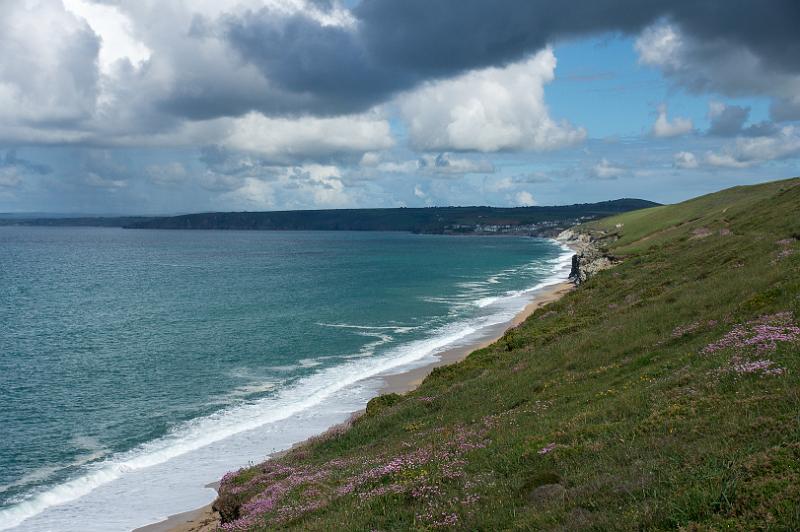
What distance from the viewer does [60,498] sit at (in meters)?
28.7

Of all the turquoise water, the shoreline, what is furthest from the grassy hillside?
the turquoise water

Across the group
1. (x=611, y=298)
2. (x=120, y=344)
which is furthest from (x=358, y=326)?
(x=611, y=298)

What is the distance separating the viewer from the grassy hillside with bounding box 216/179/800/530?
10.4 metres

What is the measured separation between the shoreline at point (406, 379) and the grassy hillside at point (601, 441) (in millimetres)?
3086

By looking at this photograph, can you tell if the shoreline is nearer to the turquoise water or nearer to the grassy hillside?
the turquoise water

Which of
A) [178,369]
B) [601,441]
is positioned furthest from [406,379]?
[601,441]

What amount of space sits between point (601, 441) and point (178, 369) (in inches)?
1789

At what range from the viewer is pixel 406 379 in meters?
47.8

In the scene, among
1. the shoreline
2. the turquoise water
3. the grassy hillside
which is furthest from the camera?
the turquoise water

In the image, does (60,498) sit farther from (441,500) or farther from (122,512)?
(441,500)

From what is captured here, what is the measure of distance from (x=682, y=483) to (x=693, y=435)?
8.27 feet

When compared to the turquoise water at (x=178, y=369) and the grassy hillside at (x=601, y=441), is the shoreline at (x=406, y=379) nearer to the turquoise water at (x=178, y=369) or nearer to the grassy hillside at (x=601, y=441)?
the turquoise water at (x=178, y=369)

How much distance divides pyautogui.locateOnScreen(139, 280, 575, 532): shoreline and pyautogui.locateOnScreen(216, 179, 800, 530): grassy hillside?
10.1ft

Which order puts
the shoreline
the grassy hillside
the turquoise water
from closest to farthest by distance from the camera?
the grassy hillside → the shoreline → the turquoise water
